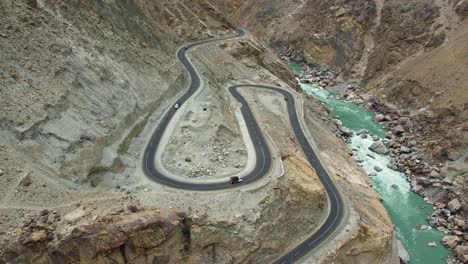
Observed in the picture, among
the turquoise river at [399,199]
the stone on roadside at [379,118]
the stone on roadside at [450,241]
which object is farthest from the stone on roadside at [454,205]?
the stone on roadside at [379,118]

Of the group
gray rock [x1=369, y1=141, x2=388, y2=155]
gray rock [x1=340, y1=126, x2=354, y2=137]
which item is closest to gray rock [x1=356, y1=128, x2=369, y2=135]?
gray rock [x1=340, y1=126, x2=354, y2=137]

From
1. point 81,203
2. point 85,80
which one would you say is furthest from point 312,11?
point 81,203

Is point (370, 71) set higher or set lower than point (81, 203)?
higher

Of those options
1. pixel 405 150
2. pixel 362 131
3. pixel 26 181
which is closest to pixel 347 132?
pixel 362 131

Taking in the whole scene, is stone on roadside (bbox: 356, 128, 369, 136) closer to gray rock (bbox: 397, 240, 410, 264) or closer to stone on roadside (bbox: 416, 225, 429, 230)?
stone on roadside (bbox: 416, 225, 429, 230)

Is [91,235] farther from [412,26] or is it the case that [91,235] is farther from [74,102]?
[412,26]

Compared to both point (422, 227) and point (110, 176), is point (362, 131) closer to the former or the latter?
point (422, 227)
